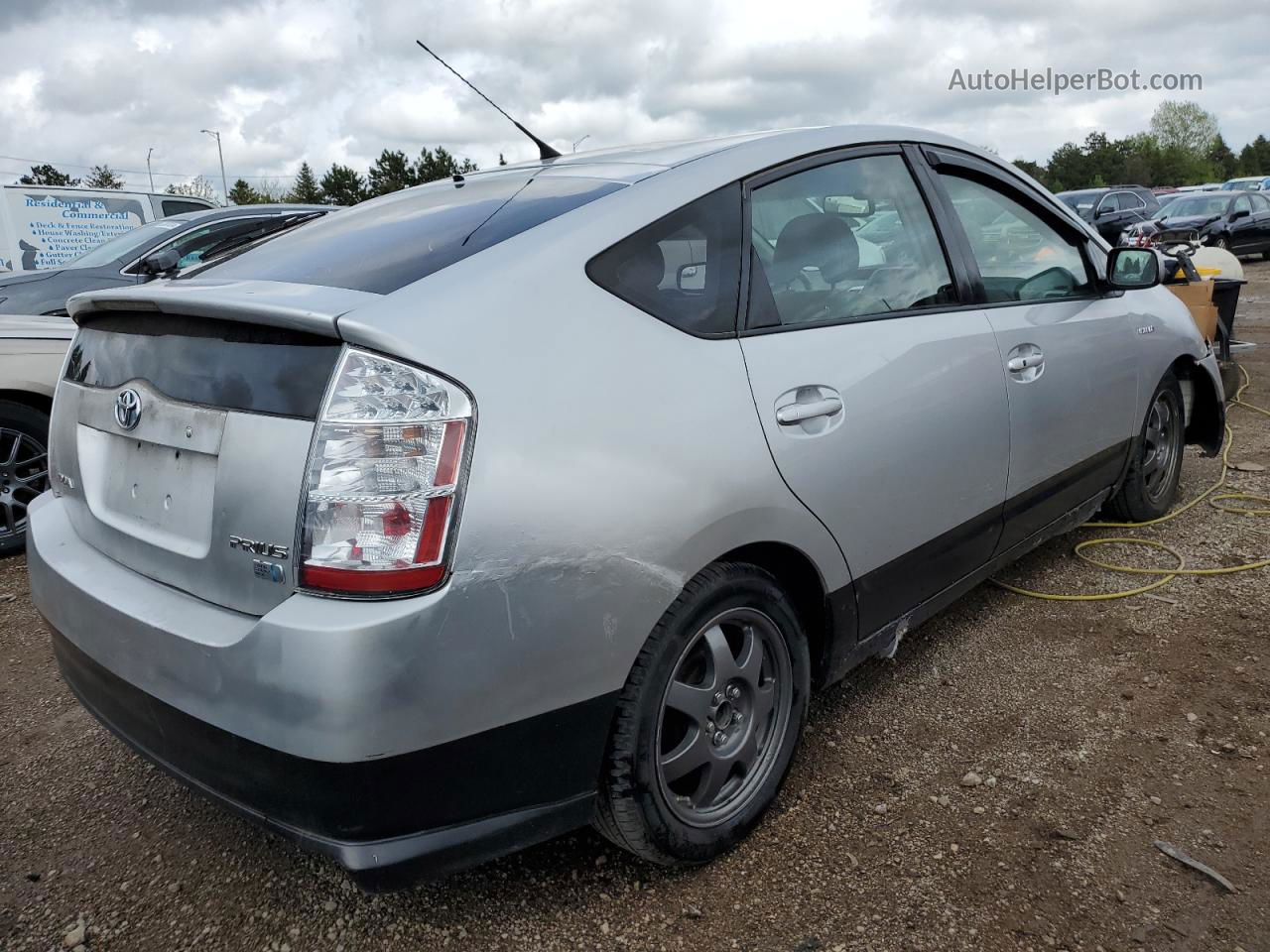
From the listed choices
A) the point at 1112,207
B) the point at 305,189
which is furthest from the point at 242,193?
the point at 1112,207

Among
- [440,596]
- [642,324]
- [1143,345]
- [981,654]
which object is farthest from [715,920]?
[1143,345]

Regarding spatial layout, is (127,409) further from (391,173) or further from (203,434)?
(391,173)

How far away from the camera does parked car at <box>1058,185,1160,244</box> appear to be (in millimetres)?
18123

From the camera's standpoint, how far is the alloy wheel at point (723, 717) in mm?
2105

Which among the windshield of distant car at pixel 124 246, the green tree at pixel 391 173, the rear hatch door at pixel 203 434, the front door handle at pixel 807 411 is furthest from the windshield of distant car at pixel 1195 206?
the green tree at pixel 391 173

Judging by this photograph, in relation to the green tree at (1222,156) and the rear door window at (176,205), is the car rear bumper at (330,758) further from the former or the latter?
the green tree at (1222,156)

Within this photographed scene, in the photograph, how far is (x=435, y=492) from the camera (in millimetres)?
1649

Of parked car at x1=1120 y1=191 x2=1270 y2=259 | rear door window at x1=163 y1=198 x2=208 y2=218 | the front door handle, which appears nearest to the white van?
rear door window at x1=163 y1=198 x2=208 y2=218

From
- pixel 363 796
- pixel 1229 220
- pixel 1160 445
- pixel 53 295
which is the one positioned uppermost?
pixel 1229 220

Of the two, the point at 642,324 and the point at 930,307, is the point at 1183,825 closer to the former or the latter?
the point at 930,307

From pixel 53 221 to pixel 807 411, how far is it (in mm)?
16554

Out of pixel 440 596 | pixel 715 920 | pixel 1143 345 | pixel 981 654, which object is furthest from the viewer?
pixel 1143 345

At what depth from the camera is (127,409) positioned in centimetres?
206

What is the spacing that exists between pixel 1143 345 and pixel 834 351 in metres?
2.11
